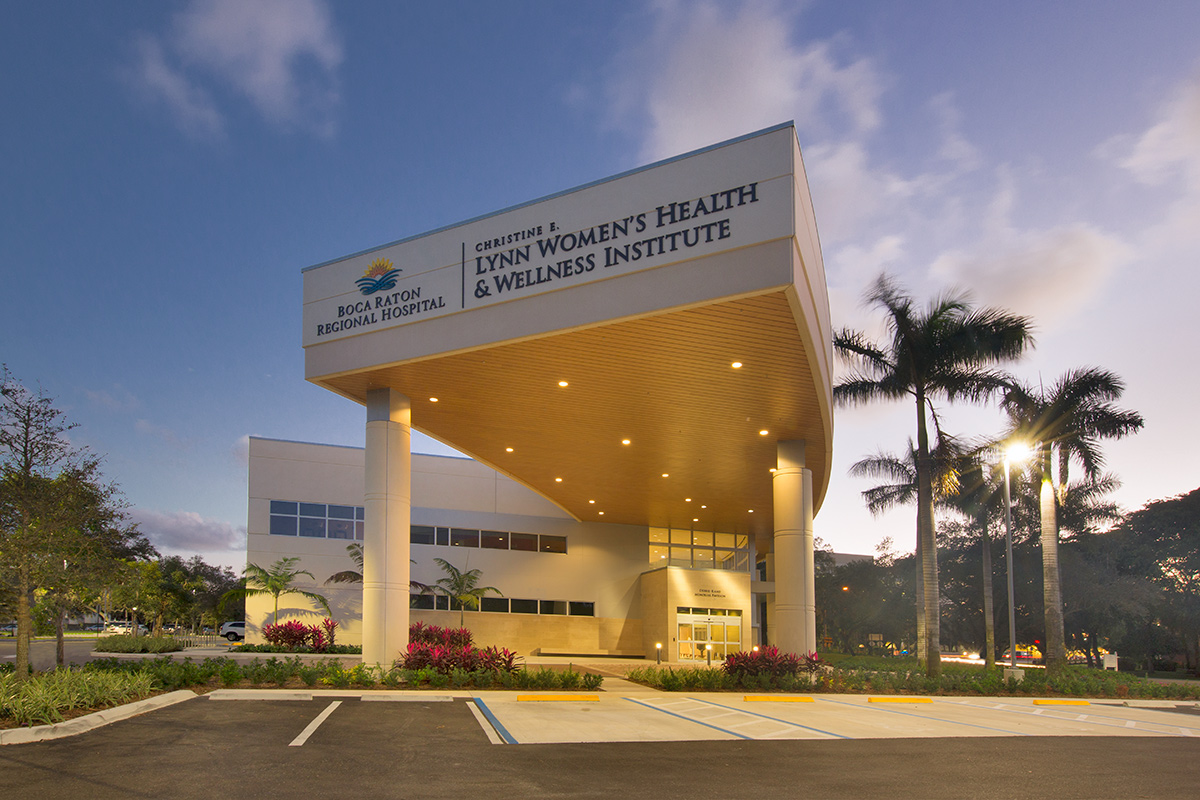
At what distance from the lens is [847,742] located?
11.6 metres

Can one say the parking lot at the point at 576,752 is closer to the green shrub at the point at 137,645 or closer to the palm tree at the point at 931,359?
the palm tree at the point at 931,359

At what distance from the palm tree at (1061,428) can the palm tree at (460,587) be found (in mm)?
22399

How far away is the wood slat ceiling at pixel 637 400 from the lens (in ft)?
53.2

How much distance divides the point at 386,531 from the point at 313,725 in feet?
26.4

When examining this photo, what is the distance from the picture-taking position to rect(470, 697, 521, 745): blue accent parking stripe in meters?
Answer: 10.8

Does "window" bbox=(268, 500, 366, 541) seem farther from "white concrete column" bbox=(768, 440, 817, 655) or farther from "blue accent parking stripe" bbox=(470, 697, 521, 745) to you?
"blue accent parking stripe" bbox=(470, 697, 521, 745)

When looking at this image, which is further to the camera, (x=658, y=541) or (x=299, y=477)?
(x=658, y=541)

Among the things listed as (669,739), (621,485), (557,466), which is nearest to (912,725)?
(669,739)

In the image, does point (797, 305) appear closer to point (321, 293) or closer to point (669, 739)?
point (669, 739)

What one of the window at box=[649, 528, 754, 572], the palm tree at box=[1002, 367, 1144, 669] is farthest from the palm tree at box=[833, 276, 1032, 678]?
the window at box=[649, 528, 754, 572]

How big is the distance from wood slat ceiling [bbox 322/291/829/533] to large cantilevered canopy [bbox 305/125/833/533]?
0.07m

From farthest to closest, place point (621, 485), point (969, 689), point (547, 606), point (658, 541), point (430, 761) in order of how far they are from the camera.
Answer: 1. point (658, 541)
2. point (547, 606)
3. point (621, 485)
4. point (969, 689)
5. point (430, 761)

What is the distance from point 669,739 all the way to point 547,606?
29.6 metres

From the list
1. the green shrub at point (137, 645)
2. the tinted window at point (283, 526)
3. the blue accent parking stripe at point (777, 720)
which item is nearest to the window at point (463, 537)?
the tinted window at point (283, 526)
